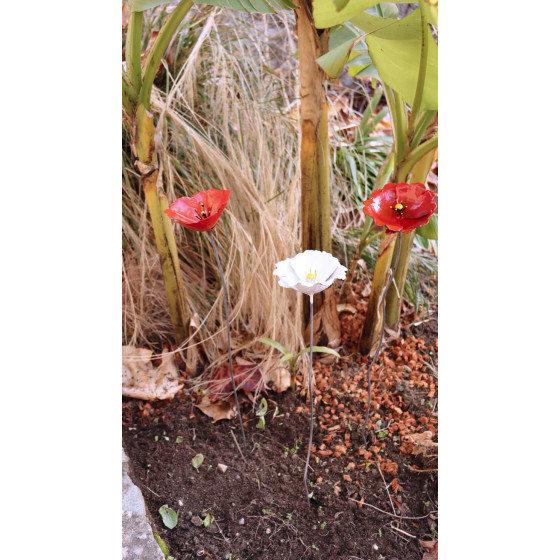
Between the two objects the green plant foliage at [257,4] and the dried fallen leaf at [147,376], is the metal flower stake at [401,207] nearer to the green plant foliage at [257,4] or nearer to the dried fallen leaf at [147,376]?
the green plant foliage at [257,4]

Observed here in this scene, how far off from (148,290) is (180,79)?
13.1 inches

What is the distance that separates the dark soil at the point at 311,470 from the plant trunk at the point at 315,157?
0.26ft

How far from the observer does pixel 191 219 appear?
2.03 feet

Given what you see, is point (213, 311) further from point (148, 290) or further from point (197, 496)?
point (197, 496)

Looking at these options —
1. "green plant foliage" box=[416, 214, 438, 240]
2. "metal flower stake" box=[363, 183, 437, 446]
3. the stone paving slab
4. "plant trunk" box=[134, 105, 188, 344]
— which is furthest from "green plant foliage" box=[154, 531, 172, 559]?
"green plant foliage" box=[416, 214, 438, 240]

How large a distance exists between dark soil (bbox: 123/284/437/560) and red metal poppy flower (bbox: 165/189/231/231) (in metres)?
0.29

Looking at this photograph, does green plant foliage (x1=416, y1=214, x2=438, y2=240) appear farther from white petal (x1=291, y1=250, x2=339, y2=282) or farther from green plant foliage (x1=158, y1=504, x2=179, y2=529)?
green plant foliage (x1=158, y1=504, x2=179, y2=529)

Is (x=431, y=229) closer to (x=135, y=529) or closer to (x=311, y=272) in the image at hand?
(x=311, y=272)

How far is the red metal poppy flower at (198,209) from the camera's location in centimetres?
60

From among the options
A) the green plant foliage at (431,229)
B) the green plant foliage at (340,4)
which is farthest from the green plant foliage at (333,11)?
the green plant foliage at (431,229)

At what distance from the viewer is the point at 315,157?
0.73m

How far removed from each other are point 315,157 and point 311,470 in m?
A: 0.40

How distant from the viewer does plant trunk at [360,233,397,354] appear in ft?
2.53

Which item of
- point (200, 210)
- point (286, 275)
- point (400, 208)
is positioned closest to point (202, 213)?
point (200, 210)
